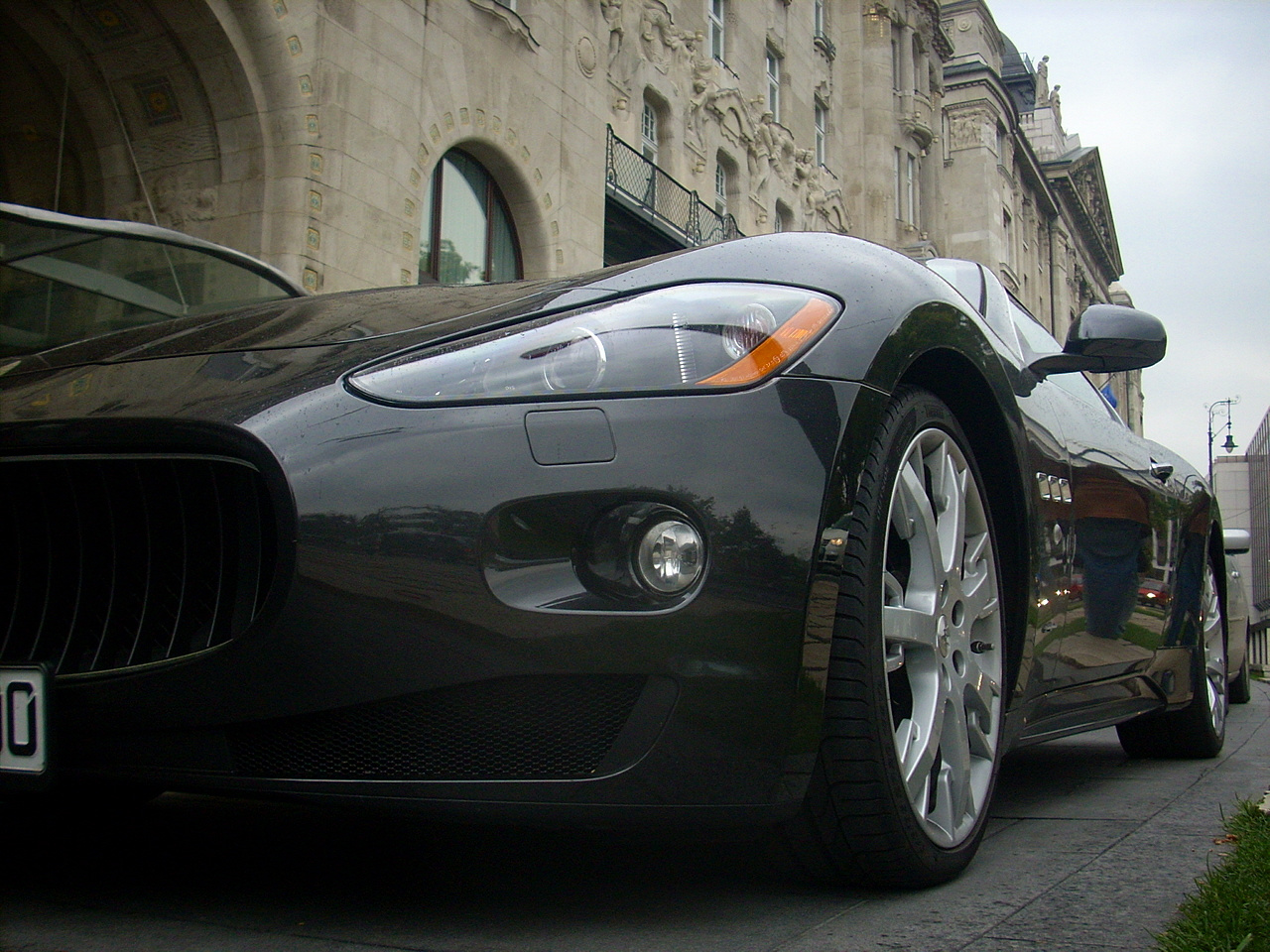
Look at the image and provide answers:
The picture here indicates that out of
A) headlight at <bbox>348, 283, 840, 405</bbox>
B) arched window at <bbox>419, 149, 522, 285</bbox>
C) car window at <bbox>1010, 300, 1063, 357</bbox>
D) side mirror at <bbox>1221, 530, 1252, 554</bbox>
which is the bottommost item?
side mirror at <bbox>1221, 530, 1252, 554</bbox>

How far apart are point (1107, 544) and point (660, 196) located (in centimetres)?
1610

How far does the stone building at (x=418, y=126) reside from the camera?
36.1 ft

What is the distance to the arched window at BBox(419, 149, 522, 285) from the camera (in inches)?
529

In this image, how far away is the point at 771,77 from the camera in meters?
24.6

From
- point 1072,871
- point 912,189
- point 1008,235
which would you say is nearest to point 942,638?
point 1072,871

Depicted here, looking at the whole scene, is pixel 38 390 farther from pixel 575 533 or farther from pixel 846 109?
pixel 846 109

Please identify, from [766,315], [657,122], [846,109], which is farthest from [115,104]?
[846,109]

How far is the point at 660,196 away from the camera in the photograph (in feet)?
61.2

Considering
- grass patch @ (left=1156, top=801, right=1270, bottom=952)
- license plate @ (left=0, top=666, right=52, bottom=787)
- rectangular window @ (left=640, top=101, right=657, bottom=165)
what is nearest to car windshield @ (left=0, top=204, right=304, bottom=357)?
license plate @ (left=0, top=666, right=52, bottom=787)

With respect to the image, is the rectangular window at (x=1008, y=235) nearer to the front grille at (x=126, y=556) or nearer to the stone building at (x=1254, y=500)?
the stone building at (x=1254, y=500)

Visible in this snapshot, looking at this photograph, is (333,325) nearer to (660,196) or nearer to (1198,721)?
(1198,721)

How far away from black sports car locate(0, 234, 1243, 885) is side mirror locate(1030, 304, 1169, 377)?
992 millimetres

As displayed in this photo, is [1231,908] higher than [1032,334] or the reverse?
the reverse

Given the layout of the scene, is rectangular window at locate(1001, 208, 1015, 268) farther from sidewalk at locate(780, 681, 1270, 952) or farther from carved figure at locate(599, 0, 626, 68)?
sidewalk at locate(780, 681, 1270, 952)
